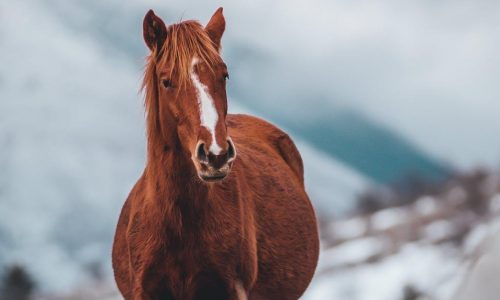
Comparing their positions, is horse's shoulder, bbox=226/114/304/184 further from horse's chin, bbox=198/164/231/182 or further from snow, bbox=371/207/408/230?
snow, bbox=371/207/408/230

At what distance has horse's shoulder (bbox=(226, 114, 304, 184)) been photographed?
8914 millimetres

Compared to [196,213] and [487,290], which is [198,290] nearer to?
[196,213]

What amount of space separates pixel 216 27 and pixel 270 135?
94.6 inches

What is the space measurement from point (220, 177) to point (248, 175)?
163 cm

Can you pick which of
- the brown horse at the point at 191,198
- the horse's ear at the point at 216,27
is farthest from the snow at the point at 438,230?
the horse's ear at the point at 216,27

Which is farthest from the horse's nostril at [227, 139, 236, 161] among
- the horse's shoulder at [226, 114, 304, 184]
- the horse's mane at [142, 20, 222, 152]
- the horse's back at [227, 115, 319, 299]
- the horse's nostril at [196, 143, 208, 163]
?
the horse's shoulder at [226, 114, 304, 184]

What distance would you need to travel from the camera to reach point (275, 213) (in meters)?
7.82

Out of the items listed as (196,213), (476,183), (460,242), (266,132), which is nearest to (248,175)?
(196,213)

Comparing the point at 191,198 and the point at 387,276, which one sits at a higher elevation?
the point at 387,276

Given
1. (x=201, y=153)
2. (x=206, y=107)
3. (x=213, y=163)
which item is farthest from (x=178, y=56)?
(x=213, y=163)

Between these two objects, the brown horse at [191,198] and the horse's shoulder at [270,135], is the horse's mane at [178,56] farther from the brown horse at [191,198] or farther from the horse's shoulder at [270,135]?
the horse's shoulder at [270,135]

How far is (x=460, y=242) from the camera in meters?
22.9

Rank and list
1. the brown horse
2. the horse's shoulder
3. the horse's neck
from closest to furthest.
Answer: the brown horse
the horse's neck
the horse's shoulder

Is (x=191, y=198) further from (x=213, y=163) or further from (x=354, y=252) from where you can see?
(x=354, y=252)
